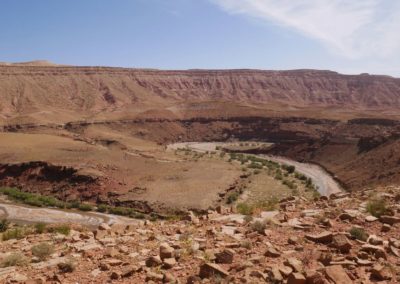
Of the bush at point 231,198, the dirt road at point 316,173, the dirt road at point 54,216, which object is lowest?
the dirt road at point 54,216

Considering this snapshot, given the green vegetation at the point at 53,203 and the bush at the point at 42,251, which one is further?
the green vegetation at the point at 53,203

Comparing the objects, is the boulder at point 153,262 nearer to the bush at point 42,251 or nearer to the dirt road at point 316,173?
the bush at point 42,251

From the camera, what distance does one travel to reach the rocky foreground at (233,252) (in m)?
8.52

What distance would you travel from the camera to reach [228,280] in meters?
8.30

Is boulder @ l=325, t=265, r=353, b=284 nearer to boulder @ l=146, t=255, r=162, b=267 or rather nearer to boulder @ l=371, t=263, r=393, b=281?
boulder @ l=371, t=263, r=393, b=281

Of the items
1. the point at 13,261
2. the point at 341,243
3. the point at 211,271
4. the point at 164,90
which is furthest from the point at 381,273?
the point at 164,90

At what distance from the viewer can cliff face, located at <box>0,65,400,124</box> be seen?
120 meters

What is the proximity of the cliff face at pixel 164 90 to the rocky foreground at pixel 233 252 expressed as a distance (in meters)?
88.4

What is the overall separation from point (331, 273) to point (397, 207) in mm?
6176

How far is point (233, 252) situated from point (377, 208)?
17.2 feet

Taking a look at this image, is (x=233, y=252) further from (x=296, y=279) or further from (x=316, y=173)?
(x=316, y=173)

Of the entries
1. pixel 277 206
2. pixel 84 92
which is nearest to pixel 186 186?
pixel 277 206

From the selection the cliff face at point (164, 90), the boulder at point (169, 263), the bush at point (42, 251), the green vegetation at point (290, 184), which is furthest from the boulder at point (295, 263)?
the cliff face at point (164, 90)

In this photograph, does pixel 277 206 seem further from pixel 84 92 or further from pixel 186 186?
pixel 84 92
